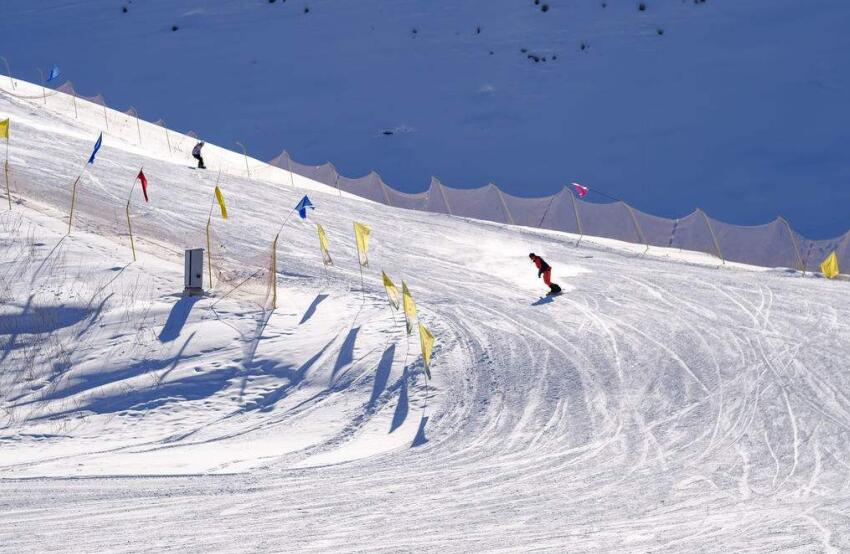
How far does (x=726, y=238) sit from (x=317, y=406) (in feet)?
48.7

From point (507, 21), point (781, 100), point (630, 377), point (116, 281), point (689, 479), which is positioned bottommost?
point (689, 479)

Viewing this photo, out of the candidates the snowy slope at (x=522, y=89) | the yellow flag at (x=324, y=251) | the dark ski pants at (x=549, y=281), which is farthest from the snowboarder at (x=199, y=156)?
the dark ski pants at (x=549, y=281)

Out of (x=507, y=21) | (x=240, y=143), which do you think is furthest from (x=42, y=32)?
(x=507, y=21)

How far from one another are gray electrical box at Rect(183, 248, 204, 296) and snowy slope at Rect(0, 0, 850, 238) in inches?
798

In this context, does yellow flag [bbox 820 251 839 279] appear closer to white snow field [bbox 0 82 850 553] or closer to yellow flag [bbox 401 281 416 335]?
white snow field [bbox 0 82 850 553]

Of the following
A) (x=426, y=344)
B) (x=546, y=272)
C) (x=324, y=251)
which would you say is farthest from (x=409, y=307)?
(x=324, y=251)

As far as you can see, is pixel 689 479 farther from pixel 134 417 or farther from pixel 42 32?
pixel 42 32

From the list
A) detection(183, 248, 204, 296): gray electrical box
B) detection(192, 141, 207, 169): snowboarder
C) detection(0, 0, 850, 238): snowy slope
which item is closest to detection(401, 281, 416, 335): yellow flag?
detection(183, 248, 204, 296): gray electrical box

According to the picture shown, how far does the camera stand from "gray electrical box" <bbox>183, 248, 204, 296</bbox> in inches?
895

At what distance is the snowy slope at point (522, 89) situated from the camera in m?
41.4

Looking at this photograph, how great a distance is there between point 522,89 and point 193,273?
87.2 ft

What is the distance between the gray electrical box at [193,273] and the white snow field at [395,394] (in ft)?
1.16

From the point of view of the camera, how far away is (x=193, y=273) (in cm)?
2275

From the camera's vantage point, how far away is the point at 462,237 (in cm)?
3075
